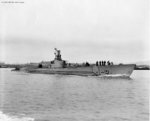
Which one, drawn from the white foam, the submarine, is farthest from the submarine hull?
the white foam

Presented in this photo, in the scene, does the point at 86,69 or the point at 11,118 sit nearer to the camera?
the point at 11,118

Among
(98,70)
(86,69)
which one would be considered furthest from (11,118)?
(86,69)

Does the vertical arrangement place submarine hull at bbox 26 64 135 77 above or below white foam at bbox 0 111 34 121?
above

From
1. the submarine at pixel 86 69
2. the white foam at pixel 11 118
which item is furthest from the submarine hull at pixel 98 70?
the white foam at pixel 11 118

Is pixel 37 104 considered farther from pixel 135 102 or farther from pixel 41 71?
pixel 41 71

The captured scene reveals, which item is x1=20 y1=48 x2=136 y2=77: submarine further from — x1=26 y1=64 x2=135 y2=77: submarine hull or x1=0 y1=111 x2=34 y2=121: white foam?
x1=0 y1=111 x2=34 y2=121: white foam

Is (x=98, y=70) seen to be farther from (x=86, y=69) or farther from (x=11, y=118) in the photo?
(x=11, y=118)

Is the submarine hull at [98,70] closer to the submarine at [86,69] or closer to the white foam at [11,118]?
the submarine at [86,69]

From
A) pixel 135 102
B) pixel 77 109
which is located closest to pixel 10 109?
pixel 77 109

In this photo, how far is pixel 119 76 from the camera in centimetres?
5934

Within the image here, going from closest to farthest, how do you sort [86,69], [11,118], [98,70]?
[11,118] → [98,70] → [86,69]

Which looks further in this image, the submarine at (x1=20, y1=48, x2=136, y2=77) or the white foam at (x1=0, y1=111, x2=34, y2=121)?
the submarine at (x1=20, y1=48, x2=136, y2=77)

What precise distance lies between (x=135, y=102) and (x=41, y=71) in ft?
208

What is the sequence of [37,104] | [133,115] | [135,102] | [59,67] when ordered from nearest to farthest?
[133,115] → [37,104] → [135,102] → [59,67]
